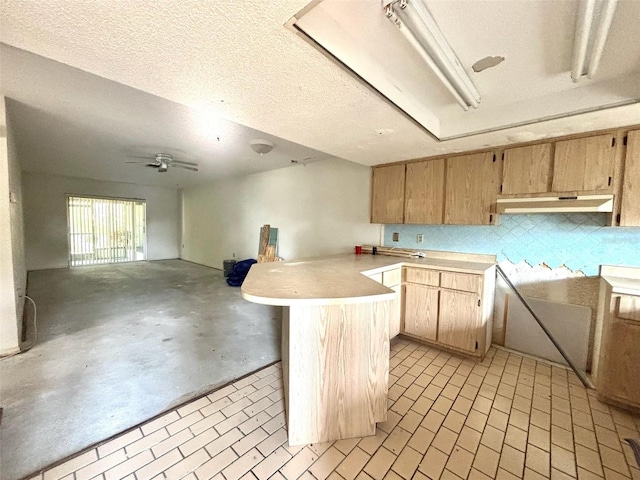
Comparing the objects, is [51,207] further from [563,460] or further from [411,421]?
[563,460]

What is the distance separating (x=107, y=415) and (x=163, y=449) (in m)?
0.61

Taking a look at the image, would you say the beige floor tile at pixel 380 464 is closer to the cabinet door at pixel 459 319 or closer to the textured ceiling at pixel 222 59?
the cabinet door at pixel 459 319

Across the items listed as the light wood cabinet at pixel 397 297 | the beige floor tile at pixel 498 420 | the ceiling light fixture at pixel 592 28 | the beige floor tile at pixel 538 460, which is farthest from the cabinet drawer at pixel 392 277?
the ceiling light fixture at pixel 592 28

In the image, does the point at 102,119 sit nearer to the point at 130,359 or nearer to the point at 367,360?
the point at 130,359

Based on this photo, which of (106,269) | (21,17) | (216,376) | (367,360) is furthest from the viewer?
(106,269)

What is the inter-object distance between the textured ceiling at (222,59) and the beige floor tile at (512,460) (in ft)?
7.63

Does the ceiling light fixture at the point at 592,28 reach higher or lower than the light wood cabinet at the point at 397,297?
higher

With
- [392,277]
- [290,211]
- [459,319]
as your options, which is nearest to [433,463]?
[459,319]

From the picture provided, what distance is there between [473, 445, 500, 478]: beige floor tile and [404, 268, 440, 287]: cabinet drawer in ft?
4.65

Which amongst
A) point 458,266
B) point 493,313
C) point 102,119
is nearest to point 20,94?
point 102,119

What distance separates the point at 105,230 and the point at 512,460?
408 inches

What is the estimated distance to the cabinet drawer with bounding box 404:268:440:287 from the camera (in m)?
2.66

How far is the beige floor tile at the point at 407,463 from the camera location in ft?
4.48

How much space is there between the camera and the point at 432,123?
89.7 inches
